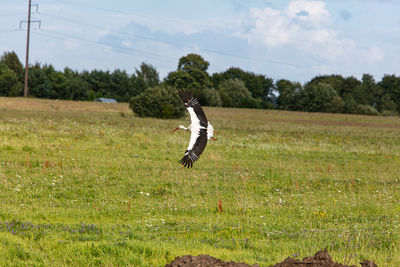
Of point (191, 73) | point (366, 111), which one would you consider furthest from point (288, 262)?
point (366, 111)

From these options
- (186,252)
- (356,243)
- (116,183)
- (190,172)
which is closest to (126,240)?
(186,252)

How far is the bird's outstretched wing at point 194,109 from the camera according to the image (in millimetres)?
7336

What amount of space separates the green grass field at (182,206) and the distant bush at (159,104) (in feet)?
84.7

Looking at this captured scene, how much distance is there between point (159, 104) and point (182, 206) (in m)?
41.3

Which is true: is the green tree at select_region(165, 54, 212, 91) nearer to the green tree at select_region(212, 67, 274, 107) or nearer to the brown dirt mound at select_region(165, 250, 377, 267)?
the green tree at select_region(212, 67, 274, 107)

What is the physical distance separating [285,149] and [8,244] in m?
22.7

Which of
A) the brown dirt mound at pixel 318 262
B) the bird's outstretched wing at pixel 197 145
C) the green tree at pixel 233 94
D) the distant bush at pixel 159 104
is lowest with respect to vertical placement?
the brown dirt mound at pixel 318 262

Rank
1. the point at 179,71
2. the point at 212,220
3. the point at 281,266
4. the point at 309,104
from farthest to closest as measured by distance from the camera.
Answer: the point at 309,104, the point at 179,71, the point at 212,220, the point at 281,266

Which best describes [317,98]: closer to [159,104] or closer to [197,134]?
[159,104]

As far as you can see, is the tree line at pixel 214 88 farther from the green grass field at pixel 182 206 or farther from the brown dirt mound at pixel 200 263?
the brown dirt mound at pixel 200 263

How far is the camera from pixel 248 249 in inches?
366

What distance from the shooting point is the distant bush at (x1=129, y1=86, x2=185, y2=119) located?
173ft

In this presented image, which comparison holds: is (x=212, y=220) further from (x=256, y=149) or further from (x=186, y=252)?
(x=256, y=149)

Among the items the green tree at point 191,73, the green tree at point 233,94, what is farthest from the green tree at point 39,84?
the green tree at point 233,94
